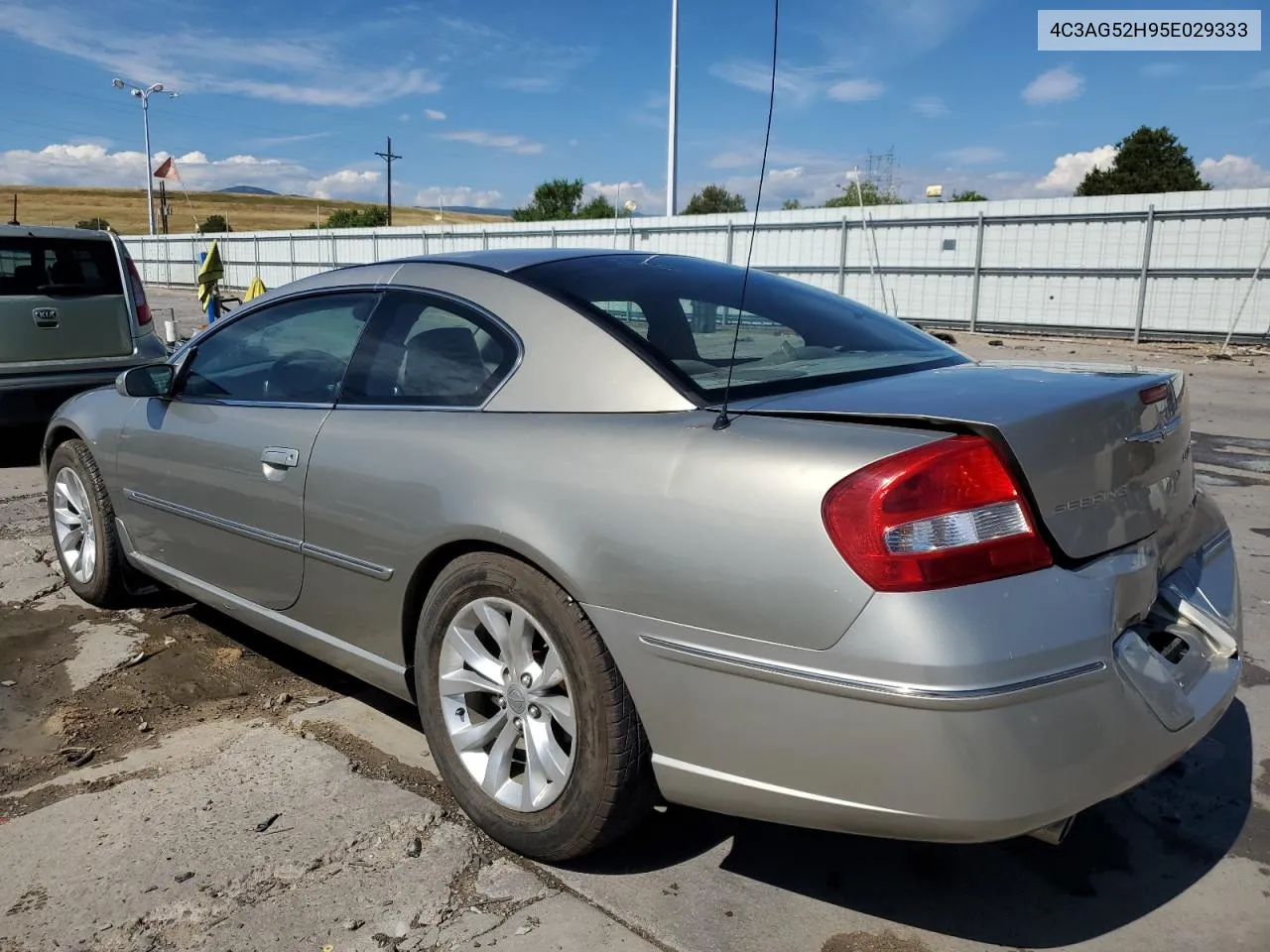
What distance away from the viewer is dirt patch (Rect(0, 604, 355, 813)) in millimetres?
3105

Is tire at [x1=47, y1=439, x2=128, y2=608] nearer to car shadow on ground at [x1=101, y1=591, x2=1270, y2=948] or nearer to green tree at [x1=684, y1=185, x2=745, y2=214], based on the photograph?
car shadow on ground at [x1=101, y1=591, x2=1270, y2=948]

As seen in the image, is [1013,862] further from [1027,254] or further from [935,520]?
[1027,254]

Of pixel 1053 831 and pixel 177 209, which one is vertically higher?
pixel 177 209

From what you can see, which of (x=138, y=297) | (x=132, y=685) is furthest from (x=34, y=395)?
(x=132, y=685)

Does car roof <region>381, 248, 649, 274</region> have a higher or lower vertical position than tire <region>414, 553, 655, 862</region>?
higher

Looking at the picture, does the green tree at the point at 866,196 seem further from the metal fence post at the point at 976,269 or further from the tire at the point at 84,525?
the tire at the point at 84,525

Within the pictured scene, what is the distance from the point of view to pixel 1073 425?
2004 millimetres

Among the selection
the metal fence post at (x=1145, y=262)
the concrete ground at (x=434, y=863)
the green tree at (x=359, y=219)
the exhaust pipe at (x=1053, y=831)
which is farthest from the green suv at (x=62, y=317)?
the green tree at (x=359, y=219)

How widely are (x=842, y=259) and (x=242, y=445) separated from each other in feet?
63.7

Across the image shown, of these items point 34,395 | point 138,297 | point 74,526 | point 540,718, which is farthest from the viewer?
point 138,297

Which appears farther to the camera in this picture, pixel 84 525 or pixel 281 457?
pixel 84 525

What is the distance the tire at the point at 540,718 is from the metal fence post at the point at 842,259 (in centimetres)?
1949

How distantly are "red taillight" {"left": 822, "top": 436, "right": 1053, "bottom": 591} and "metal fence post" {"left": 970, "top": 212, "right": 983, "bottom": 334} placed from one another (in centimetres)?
1909

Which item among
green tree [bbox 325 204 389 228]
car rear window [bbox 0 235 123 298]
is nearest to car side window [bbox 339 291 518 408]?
car rear window [bbox 0 235 123 298]
